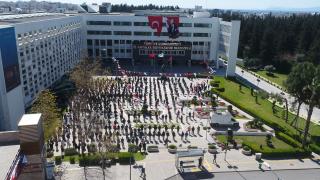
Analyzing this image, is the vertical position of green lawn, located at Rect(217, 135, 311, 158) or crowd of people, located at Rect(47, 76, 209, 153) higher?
crowd of people, located at Rect(47, 76, 209, 153)

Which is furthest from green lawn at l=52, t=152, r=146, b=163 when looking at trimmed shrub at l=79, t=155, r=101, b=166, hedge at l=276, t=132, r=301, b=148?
hedge at l=276, t=132, r=301, b=148

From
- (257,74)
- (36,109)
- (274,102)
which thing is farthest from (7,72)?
(257,74)

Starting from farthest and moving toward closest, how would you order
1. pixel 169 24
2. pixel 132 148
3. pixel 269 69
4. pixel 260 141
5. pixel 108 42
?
pixel 108 42
pixel 169 24
pixel 269 69
pixel 260 141
pixel 132 148

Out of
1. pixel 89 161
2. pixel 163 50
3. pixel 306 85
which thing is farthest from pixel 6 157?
pixel 163 50

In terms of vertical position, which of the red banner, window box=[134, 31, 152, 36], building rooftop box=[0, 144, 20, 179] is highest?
the red banner

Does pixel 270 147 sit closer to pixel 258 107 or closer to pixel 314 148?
pixel 314 148

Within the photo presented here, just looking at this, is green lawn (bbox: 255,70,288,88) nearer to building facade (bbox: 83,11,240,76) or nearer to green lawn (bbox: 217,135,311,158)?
building facade (bbox: 83,11,240,76)

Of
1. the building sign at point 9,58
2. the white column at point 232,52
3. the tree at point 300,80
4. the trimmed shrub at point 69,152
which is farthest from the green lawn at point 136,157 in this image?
the white column at point 232,52

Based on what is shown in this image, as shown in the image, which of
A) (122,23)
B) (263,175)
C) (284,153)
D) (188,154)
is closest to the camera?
(263,175)
